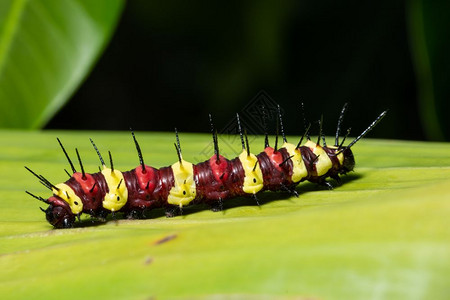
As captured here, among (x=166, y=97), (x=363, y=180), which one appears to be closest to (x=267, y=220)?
(x=363, y=180)

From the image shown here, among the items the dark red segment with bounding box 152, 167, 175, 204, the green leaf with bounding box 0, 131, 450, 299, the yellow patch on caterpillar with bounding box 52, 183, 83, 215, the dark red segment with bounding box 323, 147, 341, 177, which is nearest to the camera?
the green leaf with bounding box 0, 131, 450, 299

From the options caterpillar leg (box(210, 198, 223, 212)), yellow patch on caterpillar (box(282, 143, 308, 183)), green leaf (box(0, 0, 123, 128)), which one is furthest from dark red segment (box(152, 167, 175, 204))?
green leaf (box(0, 0, 123, 128))

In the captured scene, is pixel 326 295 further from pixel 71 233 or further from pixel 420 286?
pixel 71 233

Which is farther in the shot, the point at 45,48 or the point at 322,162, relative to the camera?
the point at 45,48

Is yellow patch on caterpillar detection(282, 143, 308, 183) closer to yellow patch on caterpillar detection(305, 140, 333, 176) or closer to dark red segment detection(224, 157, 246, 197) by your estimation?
yellow patch on caterpillar detection(305, 140, 333, 176)

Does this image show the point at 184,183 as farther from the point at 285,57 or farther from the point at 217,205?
the point at 285,57

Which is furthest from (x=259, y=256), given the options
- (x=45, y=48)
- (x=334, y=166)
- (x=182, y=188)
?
(x=45, y=48)
